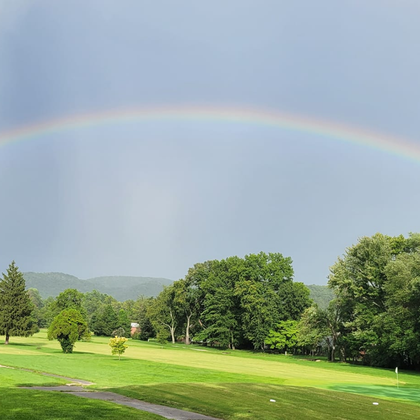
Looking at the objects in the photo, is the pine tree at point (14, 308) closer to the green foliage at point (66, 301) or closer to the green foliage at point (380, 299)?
the green foliage at point (66, 301)

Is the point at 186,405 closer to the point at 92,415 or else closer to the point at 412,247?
the point at 92,415

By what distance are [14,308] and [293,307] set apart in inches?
1975

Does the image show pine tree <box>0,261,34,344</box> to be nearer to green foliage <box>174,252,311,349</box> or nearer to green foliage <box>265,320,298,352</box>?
green foliage <box>174,252,311,349</box>

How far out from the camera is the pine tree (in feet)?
210

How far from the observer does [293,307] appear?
82000 mm

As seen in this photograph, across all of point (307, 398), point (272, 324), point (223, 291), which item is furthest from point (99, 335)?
point (307, 398)

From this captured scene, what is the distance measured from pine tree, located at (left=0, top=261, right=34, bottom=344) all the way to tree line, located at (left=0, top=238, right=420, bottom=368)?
153 mm

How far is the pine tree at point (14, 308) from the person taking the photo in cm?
6388

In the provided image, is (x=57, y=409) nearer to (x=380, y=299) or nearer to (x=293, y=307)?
(x=380, y=299)

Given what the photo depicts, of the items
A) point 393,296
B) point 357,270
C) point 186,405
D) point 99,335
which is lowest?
point 99,335

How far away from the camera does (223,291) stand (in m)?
86.8

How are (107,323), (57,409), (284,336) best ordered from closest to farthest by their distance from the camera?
(57,409), (284,336), (107,323)

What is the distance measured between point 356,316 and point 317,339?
8.17 meters

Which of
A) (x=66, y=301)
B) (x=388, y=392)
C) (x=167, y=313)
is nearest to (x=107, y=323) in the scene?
(x=167, y=313)
